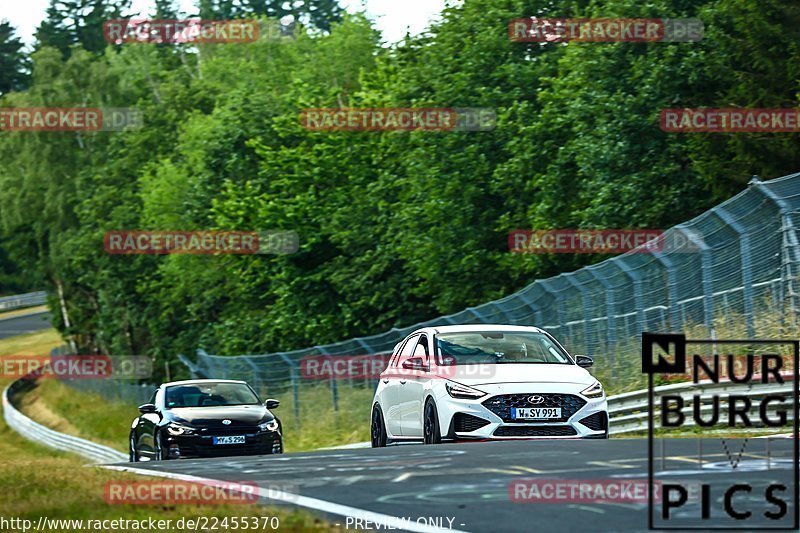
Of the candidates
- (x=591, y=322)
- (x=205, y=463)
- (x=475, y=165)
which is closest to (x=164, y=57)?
(x=475, y=165)

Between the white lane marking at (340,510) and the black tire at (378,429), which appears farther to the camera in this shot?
the black tire at (378,429)

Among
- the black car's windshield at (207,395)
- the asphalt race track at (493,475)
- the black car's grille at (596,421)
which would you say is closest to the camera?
the asphalt race track at (493,475)

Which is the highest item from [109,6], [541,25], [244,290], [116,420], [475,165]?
[109,6]

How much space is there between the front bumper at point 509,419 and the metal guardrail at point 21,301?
397 feet

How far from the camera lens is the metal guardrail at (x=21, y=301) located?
13400cm

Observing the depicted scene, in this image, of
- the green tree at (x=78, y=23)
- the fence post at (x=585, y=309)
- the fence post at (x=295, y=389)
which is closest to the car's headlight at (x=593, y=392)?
the fence post at (x=585, y=309)

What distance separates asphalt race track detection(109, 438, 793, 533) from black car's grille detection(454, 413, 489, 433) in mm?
556

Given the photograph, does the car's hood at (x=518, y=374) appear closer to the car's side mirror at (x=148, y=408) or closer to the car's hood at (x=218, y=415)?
the car's hood at (x=218, y=415)

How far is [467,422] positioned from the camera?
16.2 meters

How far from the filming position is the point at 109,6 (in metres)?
134

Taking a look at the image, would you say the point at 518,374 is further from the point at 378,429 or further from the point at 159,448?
the point at 159,448

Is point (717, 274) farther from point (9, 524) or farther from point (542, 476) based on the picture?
point (9, 524)

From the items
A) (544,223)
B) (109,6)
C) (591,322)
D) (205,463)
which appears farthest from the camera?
(109,6)

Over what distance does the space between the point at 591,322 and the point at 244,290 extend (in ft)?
116
